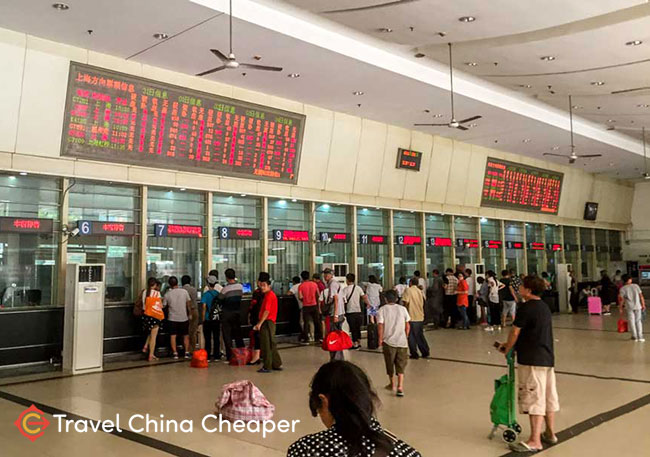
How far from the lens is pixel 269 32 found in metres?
8.55

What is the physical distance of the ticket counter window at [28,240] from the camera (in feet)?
29.5

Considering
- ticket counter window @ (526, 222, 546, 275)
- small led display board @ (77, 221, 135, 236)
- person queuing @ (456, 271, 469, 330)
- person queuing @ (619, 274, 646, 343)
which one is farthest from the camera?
ticket counter window @ (526, 222, 546, 275)

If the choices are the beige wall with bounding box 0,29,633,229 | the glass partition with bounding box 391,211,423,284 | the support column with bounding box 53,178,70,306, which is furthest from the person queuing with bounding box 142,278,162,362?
the glass partition with bounding box 391,211,423,284

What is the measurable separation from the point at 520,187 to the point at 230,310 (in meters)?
13.0

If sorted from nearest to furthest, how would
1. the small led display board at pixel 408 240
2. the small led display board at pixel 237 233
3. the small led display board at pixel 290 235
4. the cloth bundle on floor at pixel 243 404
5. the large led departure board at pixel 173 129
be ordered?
the cloth bundle on floor at pixel 243 404, the large led departure board at pixel 173 129, the small led display board at pixel 237 233, the small led display board at pixel 290 235, the small led display board at pixel 408 240

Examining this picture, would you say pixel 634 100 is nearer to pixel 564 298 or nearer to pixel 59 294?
pixel 564 298

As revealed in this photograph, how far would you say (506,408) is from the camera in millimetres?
4832

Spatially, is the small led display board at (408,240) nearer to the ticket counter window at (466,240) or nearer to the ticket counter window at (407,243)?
the ticket counter window at (407,243)

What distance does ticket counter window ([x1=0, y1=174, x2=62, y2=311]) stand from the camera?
354 inches

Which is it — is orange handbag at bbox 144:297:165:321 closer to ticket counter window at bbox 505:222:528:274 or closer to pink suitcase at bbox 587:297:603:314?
ticket counter window at bbox 505:222:528:274

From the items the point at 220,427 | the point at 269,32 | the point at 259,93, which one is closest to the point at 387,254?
the point at 259,93

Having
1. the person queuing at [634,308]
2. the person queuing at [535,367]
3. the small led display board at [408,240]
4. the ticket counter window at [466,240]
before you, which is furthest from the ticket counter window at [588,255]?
the person queuing at [535,367]

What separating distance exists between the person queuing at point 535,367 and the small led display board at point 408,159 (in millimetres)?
10245

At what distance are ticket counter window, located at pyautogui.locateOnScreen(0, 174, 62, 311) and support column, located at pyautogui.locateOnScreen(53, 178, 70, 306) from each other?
0.08 m
